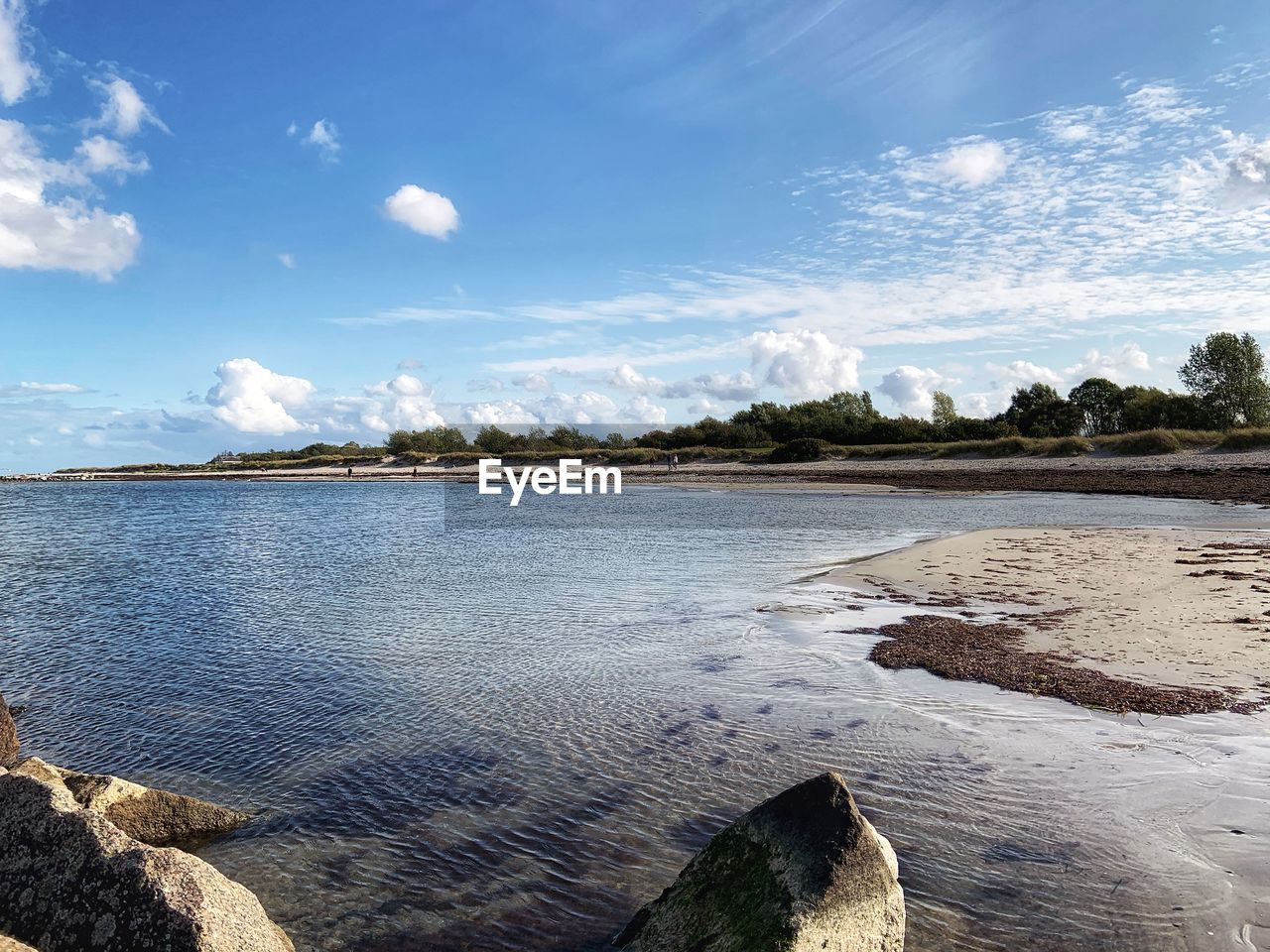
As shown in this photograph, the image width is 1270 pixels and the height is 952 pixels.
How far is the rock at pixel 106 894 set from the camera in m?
3.81

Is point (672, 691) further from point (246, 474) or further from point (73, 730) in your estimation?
point (246, 474)

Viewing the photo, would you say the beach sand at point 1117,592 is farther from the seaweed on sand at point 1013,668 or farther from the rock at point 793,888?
the rock at point 793,888

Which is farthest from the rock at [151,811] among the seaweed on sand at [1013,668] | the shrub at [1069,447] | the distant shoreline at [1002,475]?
the shrub at [1069,447]

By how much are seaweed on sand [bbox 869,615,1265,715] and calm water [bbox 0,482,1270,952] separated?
1.29 ft

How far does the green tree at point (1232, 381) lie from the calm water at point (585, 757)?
2728 inches

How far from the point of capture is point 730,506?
41.0m

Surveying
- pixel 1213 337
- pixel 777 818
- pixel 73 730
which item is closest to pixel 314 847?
pixel 777 818

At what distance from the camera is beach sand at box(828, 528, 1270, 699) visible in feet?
31.3

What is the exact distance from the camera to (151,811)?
608 centimetres

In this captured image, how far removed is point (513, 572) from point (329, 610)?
5.57 metres

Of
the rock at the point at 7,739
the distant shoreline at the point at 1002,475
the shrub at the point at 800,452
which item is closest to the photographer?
the rock at the point at 7,739

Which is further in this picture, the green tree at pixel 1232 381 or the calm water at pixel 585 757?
the green tree at pixel 1232 381

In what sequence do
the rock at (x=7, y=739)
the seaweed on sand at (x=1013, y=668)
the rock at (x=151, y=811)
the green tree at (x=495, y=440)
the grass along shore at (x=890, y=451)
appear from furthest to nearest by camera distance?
the green tree at (x=495, y=440) → the grass along shore at (x=890, y=451) → the seaweed on sand at (x=1013, y=668) → the rock at (x=7, y=739) → the rock at (x=151, y=811)

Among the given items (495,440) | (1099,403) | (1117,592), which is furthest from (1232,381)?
(495,440)
